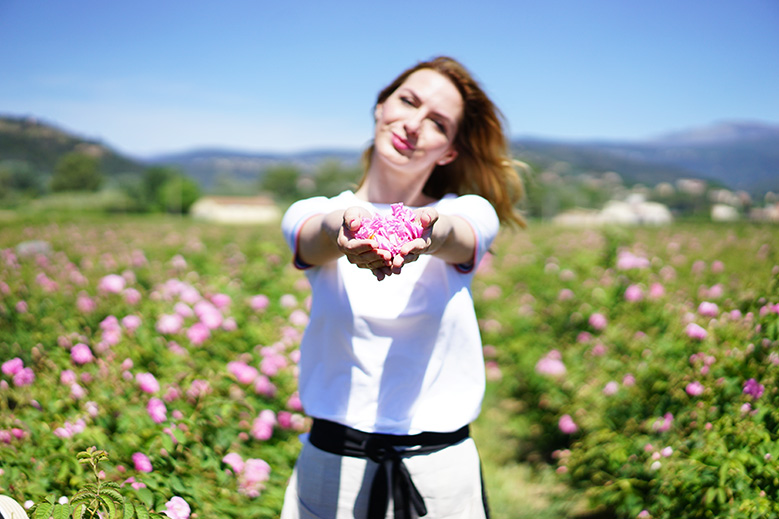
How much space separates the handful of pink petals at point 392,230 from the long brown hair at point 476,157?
76 cm

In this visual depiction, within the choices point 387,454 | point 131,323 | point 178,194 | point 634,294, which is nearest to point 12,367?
point 131,323

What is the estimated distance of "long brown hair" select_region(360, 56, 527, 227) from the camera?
1.66 metres

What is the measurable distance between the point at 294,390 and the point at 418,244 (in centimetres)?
194

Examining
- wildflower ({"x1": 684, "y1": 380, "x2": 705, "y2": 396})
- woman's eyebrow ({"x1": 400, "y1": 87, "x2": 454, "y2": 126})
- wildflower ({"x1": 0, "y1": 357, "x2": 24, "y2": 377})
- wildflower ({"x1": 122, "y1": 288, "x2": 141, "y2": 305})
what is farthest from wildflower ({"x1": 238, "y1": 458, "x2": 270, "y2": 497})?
wildflower ({"x1": 684, "y1": 380, "x2": 705, "y2": 396})

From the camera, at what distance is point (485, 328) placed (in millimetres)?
4934

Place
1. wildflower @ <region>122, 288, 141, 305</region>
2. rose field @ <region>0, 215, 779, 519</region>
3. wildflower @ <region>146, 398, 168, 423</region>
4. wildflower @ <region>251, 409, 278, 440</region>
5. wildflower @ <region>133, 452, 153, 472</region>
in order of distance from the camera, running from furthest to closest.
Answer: wildflower @ <region>122, 288, 141, 305</region> → wildflower @ <region>251, 409, 278, 440</region> → wildflower @ <region>146, 398, 168, 423</region> → rose field @ <region>0, 215, 779, 519</region> → wildflower @ <region>133, 452, 153, 472</region>

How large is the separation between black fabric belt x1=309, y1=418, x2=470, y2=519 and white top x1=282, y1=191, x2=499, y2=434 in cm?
4

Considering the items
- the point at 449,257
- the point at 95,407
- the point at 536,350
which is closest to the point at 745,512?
the point at 449,257

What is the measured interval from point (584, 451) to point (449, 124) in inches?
87.6

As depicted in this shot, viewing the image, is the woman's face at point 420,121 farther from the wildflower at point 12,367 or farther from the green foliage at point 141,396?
the wildflower at point 12,367

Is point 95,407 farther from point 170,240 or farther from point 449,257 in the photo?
point 170,240

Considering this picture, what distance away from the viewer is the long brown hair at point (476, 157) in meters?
1.66

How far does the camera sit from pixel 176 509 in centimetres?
142

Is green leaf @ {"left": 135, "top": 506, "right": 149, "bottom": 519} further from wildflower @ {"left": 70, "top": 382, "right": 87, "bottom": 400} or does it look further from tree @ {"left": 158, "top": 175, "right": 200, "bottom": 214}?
tree @ {"left": 158, "top": 175, "right": 200, "bottom": 214}
